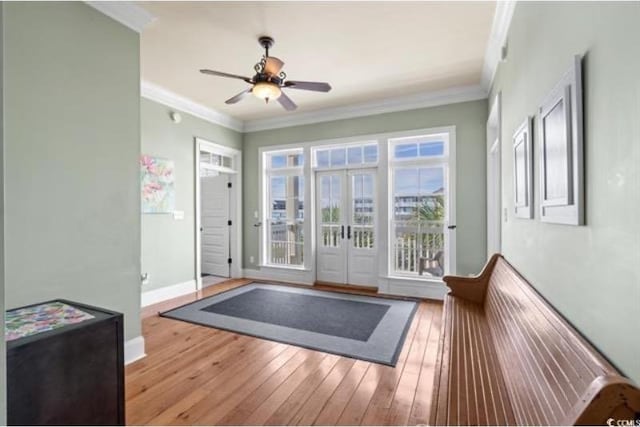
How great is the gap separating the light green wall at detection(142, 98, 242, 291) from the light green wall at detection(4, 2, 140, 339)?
158cm

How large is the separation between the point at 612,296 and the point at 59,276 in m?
2.88

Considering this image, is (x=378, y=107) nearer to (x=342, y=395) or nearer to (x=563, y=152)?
(x=563, y=152)

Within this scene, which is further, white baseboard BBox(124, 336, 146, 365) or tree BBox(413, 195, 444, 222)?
tree BBox(413, 195, 444, 222)

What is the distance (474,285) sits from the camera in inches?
103

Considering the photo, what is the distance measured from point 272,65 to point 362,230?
2.89 m

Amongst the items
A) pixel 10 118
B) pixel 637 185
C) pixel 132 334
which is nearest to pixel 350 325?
pixel 132 334

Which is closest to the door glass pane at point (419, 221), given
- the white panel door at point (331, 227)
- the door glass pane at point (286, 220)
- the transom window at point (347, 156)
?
the transom window at point (347, 156)

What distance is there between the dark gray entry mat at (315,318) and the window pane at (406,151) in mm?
2064

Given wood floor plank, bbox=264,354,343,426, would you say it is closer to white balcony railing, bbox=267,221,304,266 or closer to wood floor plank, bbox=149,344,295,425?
wood floor plank, bbox=149,344,295,425

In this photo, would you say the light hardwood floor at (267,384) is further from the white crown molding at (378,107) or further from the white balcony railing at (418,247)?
the white crown molding at (378,107)

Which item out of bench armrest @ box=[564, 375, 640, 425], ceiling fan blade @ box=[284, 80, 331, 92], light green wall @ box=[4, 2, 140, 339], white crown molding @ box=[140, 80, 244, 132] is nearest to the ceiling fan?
ceiling fan blade @ box=[284, 80, 331, 92]

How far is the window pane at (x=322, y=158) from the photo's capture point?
5102 millimetres

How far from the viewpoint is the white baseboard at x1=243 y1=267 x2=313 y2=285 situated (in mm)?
5125

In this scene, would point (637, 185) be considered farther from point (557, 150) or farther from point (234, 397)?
point (234, 397)
